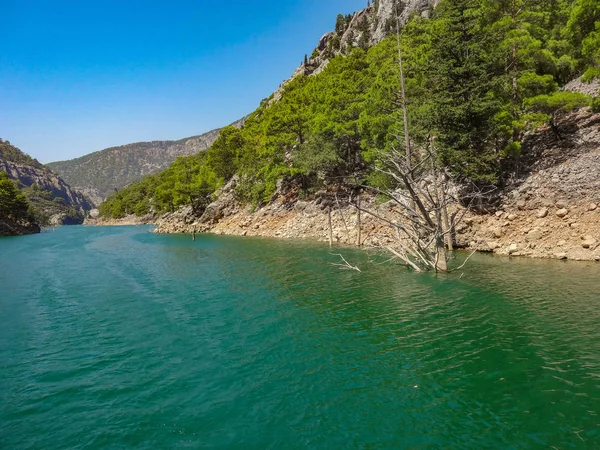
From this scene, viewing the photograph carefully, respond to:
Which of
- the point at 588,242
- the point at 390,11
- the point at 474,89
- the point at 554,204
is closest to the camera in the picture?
the point at 588,242

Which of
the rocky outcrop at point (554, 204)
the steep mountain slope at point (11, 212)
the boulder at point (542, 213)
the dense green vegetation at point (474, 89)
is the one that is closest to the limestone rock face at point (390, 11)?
the dense green vegetation at point (474, 89)

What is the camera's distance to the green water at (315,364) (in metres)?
7.93

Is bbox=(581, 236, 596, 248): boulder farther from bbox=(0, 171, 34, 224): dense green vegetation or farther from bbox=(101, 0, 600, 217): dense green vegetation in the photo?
bbox=(0, 171, 34, 224): dense green vegetation

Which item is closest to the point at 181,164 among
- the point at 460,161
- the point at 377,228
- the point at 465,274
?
the point at 377,228

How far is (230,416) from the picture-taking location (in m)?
8.58

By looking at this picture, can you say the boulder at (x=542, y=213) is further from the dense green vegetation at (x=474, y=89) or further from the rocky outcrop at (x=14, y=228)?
the rocky outcrop at (x=14, y=228)

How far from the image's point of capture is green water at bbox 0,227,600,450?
7930mm

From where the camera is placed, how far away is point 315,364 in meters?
11.2

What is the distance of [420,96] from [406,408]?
118 ft

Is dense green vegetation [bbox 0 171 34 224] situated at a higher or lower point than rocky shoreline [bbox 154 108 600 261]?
higher

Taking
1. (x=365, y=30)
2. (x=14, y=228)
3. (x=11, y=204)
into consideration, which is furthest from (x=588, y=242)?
(x=11, y=204)

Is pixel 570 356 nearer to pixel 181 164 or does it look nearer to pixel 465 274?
pixel 465 274

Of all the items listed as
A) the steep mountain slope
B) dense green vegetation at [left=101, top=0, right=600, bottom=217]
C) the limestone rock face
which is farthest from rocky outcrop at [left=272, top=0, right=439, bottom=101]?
the steep mountain slope

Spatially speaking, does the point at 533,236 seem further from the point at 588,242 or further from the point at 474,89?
the point at 474,89
